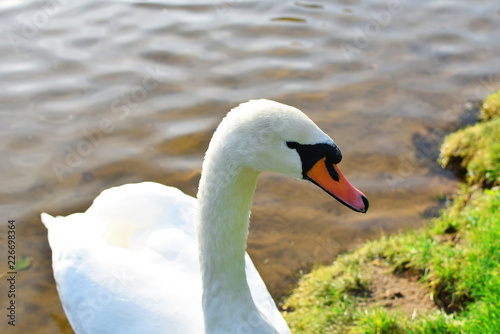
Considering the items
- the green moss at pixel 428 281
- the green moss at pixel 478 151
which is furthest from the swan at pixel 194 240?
the green moss at pixel 478 151

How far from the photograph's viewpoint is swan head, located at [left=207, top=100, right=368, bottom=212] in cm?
264

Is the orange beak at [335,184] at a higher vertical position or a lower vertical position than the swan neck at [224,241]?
higher

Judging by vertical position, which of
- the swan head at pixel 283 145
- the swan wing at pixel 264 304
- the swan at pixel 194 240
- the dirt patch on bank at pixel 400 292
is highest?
the swan head at pixel 283 145

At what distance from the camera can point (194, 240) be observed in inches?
159

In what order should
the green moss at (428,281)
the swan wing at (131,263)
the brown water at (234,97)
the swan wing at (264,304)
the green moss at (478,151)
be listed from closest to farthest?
the swan wing at (131,263) < the swan wing at (264,304) < the green moss at (428,281) < the green moss at (478,151) < the brown water at (234,97)

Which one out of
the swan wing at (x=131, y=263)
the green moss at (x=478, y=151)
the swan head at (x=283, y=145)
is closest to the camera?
the swan head at (x=283, y=145)

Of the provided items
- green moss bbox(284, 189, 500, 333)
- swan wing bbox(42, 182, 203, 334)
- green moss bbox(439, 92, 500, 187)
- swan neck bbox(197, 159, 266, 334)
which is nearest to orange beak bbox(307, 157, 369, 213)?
swan neck bbox(197, 159, 266, 334)

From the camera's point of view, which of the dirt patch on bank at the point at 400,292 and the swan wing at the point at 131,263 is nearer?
the swan wing at the point at 131,263

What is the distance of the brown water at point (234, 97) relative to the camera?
17.9ft

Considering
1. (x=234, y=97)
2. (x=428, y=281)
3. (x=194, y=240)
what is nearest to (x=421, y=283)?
(x=428, y=281)

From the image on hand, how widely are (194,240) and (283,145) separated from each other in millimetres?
1578

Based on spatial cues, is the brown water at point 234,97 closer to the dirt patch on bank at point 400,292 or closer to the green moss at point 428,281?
the green moss at point 428,281

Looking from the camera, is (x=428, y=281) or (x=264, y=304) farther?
(x=428, y=281)

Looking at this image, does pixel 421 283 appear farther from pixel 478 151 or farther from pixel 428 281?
pixel 478 151
